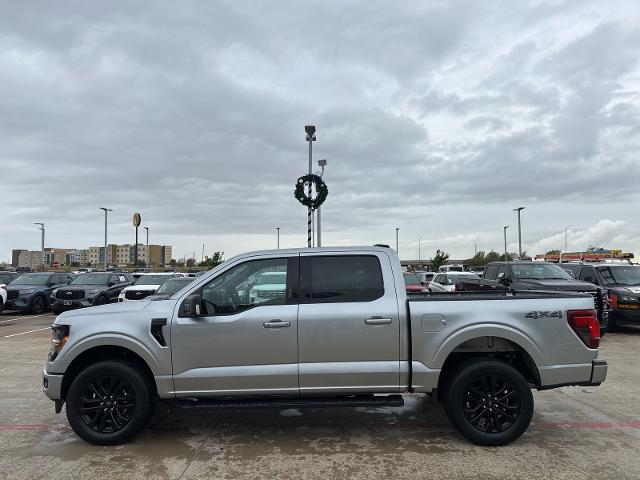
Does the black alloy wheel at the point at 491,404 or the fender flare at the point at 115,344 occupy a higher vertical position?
the fender flare at the point at 115,344

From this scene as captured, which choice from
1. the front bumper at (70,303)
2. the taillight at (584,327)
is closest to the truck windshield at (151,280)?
the front bumper at (70,303)

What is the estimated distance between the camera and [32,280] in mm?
20375

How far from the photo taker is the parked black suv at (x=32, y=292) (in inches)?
734

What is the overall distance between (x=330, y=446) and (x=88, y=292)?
15128 millimetres

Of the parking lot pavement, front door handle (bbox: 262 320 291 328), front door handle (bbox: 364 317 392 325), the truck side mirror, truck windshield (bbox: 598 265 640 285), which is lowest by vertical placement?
the parking lot pavement

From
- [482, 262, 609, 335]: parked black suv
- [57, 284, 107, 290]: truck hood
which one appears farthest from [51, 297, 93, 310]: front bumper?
[482, 262, 609, 335]: parked black suv

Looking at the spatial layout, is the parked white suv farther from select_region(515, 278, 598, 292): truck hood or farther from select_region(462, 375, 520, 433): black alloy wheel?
select_region(462, 375, 520, 433): black alloy wheel

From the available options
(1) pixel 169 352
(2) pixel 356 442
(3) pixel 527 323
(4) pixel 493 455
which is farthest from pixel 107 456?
(3) pixel 527 323

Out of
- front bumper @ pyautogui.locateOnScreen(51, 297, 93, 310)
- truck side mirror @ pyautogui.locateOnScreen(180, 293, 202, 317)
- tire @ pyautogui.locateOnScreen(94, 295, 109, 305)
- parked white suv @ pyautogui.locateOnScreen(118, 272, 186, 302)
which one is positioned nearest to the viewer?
truck side mirror @ pyautogui.locateOnScreen(180, 293, 202, 317)

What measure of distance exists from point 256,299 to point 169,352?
952 millimetres

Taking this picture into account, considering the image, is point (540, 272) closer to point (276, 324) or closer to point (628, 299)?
point (628, 299)

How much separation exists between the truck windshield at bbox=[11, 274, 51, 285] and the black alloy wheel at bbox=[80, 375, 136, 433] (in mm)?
17183

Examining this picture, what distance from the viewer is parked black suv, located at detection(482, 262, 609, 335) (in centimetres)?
1123

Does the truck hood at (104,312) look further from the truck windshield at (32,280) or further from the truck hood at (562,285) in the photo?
the truck windshield at (32,280)
